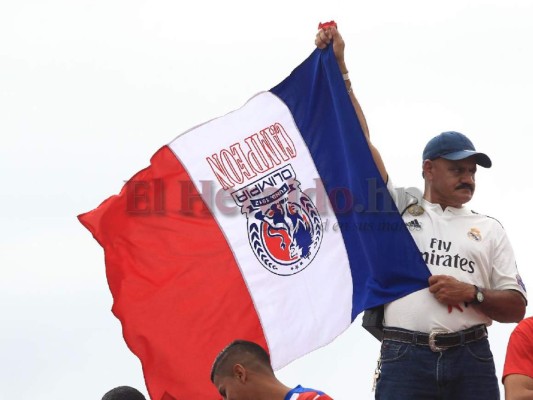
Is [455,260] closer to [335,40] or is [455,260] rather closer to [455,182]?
[455,182]

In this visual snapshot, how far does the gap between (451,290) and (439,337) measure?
37 cm

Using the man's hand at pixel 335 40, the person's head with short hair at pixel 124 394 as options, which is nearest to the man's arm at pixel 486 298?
the man's hand at pixel 335 40

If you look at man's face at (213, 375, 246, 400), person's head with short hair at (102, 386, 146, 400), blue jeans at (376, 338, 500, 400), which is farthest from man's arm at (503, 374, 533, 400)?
person's head with short hair at (102, 386, 146, 400)

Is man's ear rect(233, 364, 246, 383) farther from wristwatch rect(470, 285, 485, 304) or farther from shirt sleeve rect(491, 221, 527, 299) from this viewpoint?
shirt sleeve rect(491, 221, 527, 299)

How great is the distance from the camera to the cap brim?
30.7ft

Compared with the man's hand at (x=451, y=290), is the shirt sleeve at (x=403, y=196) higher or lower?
higher

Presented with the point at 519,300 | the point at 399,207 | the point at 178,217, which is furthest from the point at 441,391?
the point at 178,217

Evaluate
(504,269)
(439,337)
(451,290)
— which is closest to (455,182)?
(504,269)

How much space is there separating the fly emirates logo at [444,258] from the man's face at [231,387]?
1998 mm

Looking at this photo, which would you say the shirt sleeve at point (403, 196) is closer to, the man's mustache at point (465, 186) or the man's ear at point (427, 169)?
the man's ear at point (427, 169)

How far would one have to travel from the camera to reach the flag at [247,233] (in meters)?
10.0

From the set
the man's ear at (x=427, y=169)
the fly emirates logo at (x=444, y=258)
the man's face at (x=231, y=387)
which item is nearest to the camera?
the man's face at (x=231, y=387)

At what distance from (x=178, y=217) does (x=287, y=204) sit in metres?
1.01

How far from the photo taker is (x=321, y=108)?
34.2ft
